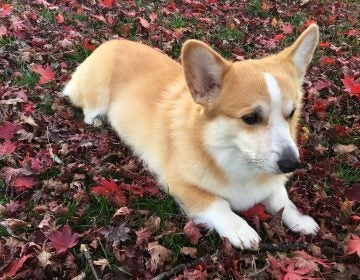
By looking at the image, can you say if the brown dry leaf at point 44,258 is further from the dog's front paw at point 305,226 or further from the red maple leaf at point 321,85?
the red maple leaf at point 321,85

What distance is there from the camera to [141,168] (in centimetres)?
296

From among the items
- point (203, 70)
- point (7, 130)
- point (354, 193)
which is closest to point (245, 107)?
point (203, 70)

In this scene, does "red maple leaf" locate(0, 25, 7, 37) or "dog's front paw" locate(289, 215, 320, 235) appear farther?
"red maple leaf" locate(0, 25, 7, 37)

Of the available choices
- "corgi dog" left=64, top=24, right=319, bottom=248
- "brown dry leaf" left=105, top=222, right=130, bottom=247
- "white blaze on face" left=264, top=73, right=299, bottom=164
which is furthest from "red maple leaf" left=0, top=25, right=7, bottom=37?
"white blaze on face" left=264, top=73, right=299, bottom=164

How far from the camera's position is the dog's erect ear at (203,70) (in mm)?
2199

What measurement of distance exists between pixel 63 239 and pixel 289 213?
1202 mm

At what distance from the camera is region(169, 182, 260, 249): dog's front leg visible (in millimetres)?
2260

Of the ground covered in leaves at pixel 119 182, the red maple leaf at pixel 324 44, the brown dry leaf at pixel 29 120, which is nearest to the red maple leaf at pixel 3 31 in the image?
the ground covered in leaves at pixel 119 182

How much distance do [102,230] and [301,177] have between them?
128cm

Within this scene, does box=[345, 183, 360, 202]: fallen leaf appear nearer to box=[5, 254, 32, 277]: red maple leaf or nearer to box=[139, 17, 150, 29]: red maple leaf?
box=[5, 254, 32, 277]: red maple leaf

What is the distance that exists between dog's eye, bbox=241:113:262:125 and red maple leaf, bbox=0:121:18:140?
5.35 ft

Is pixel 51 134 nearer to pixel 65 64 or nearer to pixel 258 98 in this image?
pixel 65 64

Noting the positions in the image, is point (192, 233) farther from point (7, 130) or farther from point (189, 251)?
point (7, 130)

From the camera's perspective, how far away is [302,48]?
256 centimetres
